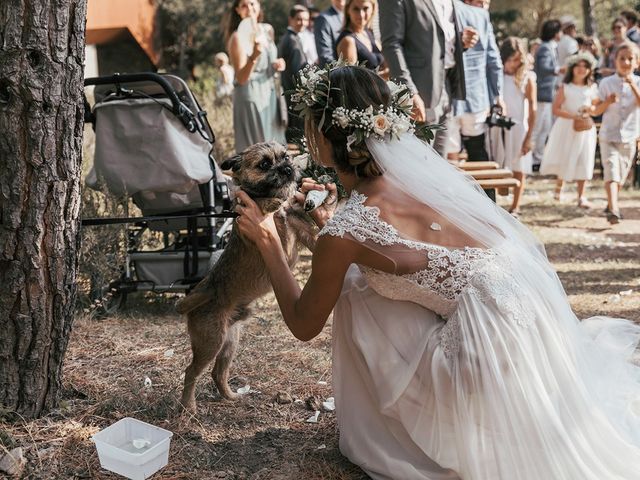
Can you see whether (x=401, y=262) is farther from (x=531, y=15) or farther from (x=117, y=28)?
(x=531, y=15)

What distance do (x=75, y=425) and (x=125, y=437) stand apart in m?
0.38

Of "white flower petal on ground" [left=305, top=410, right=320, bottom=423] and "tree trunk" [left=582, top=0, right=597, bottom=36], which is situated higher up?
"tree trunk" [left=582, top=0, right=597, bottom=36]

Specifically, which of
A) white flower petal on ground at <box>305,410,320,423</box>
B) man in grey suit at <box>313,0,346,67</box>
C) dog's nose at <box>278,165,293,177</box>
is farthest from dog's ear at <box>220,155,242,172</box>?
man in grey suit at <box>313,0,346,67</box>

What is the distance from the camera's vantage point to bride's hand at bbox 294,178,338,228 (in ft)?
12.6

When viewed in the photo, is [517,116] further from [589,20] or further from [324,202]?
[589,20]

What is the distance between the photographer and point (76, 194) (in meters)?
3.54

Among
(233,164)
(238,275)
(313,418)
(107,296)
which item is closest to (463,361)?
(313,418)

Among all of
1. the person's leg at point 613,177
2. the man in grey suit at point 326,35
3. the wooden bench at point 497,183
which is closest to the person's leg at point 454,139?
the wooden bench at point 497,183

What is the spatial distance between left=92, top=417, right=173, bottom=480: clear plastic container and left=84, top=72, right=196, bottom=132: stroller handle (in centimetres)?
247

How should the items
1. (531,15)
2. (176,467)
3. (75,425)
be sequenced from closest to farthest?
(176,467)
(75,425)
(531,15)

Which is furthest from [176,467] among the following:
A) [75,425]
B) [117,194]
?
[117,194]

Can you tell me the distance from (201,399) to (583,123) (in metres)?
7.51

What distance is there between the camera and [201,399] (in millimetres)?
4266

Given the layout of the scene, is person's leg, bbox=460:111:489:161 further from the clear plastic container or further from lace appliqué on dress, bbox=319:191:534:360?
the clear plastic container
